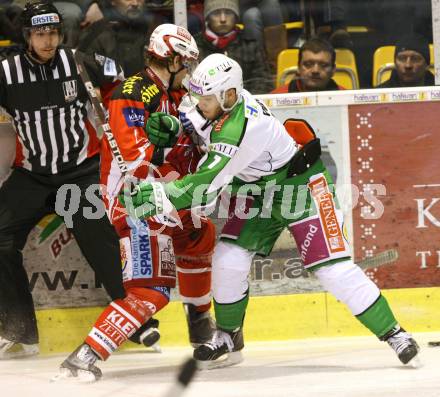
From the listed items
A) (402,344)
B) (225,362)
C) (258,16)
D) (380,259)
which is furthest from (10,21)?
(402,344)

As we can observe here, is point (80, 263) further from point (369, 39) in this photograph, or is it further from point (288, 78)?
point (369, 39)

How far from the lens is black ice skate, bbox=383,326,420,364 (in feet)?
16.1

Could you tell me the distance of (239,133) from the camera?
15.6 feet

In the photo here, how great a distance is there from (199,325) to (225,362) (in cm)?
31

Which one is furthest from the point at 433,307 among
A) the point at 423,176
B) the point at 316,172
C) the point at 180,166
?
the point at 180,166

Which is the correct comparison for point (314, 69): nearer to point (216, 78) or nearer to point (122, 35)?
point (122, 35)

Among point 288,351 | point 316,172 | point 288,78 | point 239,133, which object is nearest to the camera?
point 239,133

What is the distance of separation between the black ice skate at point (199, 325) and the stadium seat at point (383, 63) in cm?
166

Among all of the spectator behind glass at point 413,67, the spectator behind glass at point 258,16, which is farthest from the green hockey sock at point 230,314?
the spectator behind glass at point 258,16

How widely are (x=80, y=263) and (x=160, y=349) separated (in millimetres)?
636

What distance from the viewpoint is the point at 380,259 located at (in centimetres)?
595

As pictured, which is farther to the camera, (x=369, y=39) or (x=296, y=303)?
(x=369, y=39)

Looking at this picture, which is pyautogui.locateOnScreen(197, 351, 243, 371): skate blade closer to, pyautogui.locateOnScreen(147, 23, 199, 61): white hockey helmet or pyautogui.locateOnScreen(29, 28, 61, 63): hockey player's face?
pyautogui.locateOnScreen(147, 23, 199, 61): white hockey helmet

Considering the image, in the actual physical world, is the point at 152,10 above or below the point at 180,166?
above
